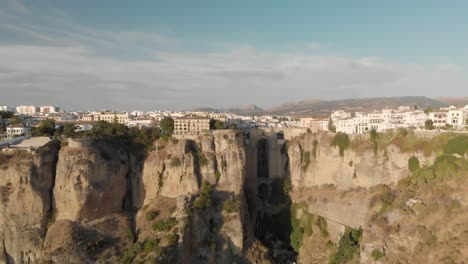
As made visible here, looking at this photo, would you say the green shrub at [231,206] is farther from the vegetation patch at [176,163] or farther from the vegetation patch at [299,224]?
the vegetation patch at [299,224]

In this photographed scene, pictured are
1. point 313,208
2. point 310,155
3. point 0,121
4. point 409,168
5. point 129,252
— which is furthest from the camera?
point 0,121

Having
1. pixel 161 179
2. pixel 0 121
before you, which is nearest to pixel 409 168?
pixel 161 179

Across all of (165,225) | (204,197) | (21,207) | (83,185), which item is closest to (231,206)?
(204,197)

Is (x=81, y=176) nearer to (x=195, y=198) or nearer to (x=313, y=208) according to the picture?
(x=195, y=198)

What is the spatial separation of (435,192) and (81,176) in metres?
20.3

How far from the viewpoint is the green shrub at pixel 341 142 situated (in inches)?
1344

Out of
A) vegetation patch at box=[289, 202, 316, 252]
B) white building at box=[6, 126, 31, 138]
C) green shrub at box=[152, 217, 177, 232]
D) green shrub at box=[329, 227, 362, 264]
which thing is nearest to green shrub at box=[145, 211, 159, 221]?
green shrub at box=[152, 217, 177, 232]

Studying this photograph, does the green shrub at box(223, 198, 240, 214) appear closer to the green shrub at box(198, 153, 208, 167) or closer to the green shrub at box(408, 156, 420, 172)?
the green shrub at box(198, 153, 208, 167)

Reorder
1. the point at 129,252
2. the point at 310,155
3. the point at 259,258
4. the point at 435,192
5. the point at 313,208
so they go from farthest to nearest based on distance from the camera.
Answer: the point at 310,155 < the point at 313,208 < the point at 259,258 < the point at 435,192 < the point at 129,252

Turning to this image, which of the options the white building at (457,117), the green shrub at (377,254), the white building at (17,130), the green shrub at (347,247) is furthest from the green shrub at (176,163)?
the white building at (457,117)

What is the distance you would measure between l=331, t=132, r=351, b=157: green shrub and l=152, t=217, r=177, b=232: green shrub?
Answer: 14173 mm

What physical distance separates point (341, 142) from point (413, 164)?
5.70 m

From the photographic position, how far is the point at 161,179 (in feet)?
101

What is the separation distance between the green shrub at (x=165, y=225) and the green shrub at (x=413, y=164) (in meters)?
15.6
